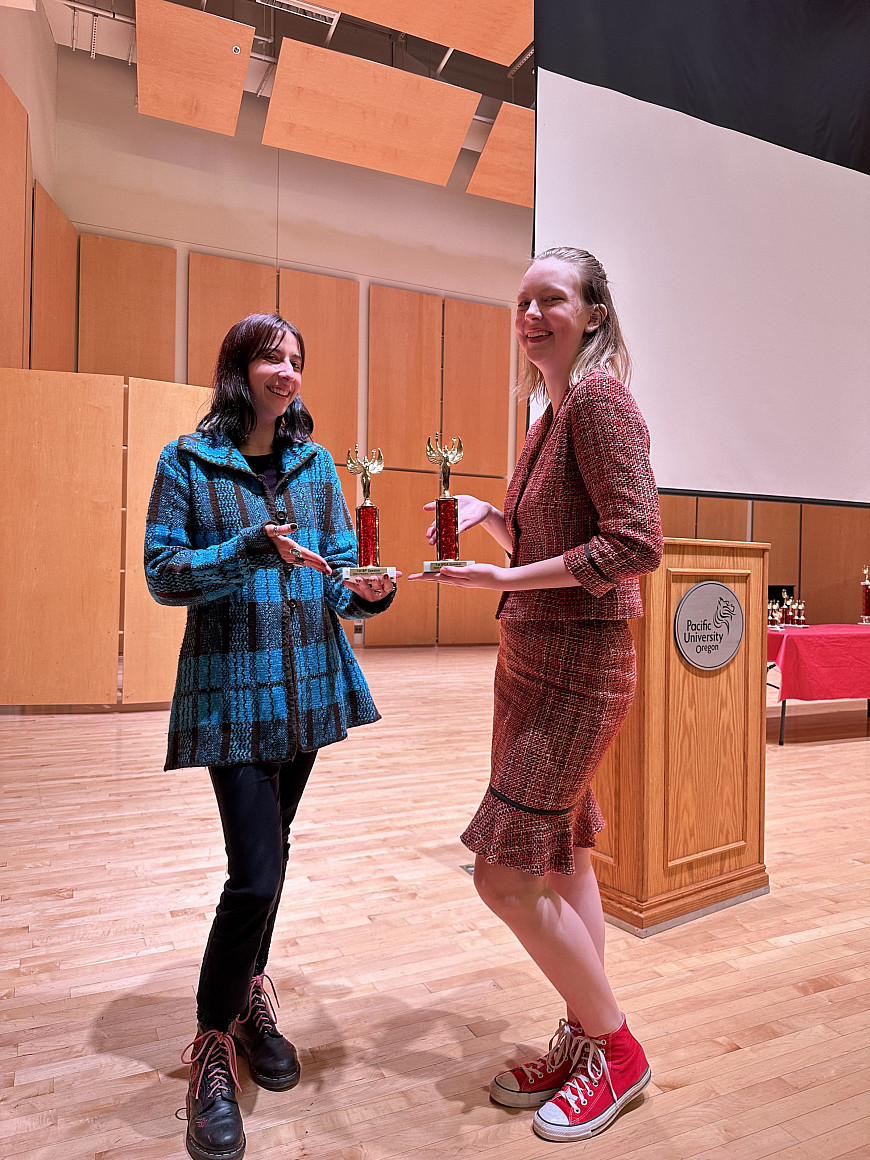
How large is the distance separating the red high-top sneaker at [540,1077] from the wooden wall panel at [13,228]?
5.96 meters

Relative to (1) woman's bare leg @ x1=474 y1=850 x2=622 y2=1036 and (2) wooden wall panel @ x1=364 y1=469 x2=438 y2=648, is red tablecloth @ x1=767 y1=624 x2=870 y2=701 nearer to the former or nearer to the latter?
(1) woman's bare leg @ x1=474 y1=850 x2=622 y2=1036

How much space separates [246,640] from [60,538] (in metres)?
4.50

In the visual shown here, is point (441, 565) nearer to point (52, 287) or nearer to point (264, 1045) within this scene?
point (264, 1045)

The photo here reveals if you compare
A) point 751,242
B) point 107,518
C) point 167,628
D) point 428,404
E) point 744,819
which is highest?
point 428,404

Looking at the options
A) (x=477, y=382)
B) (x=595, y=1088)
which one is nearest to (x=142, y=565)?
(x=595, y=1088)

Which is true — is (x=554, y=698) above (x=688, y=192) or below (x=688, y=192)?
below

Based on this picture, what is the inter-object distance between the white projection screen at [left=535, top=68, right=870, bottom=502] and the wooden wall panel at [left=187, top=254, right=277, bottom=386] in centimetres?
651

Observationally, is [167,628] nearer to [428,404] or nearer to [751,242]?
[751,242]

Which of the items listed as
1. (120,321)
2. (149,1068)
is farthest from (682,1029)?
(120,321)

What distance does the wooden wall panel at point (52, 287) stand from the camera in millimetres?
7094

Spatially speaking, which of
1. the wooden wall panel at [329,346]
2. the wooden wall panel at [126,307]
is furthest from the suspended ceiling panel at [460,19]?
the wooden wall panel at [126,307]

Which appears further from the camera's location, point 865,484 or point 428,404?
point 428,404

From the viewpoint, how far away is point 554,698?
1401 mm

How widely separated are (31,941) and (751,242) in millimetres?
3150
